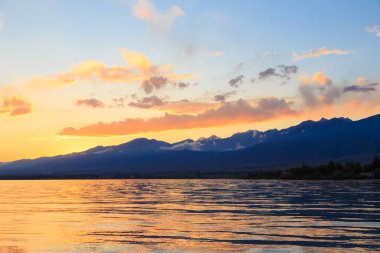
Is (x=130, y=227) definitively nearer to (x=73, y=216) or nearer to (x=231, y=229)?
(x=231, y=229)

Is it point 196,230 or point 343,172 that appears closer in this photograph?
point 196,230

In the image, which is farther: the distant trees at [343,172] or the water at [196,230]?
the distant trees at [343,172]

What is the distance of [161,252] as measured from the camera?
30234 mm

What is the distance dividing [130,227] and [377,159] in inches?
6482

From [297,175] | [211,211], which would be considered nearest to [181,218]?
[211,211]

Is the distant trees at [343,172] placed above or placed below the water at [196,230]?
above

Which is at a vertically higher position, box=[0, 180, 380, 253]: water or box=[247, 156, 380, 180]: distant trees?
box=[247, 156, 380, 180]: distant trees

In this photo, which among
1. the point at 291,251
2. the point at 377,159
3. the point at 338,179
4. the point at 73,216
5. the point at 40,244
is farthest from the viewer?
the point at 377,159

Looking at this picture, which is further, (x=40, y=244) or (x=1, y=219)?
(x=1, y=219)

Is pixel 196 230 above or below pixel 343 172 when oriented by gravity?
below

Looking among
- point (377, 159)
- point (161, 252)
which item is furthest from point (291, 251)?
point (377, 159)

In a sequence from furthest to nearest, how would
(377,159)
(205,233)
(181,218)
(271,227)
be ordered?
(377,159) < (181,218) < (271,227) < (205,233)

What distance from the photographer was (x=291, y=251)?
3005 centimetres

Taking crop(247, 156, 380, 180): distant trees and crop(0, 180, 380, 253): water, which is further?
crop(247, 156, 380, 180): distant trees
